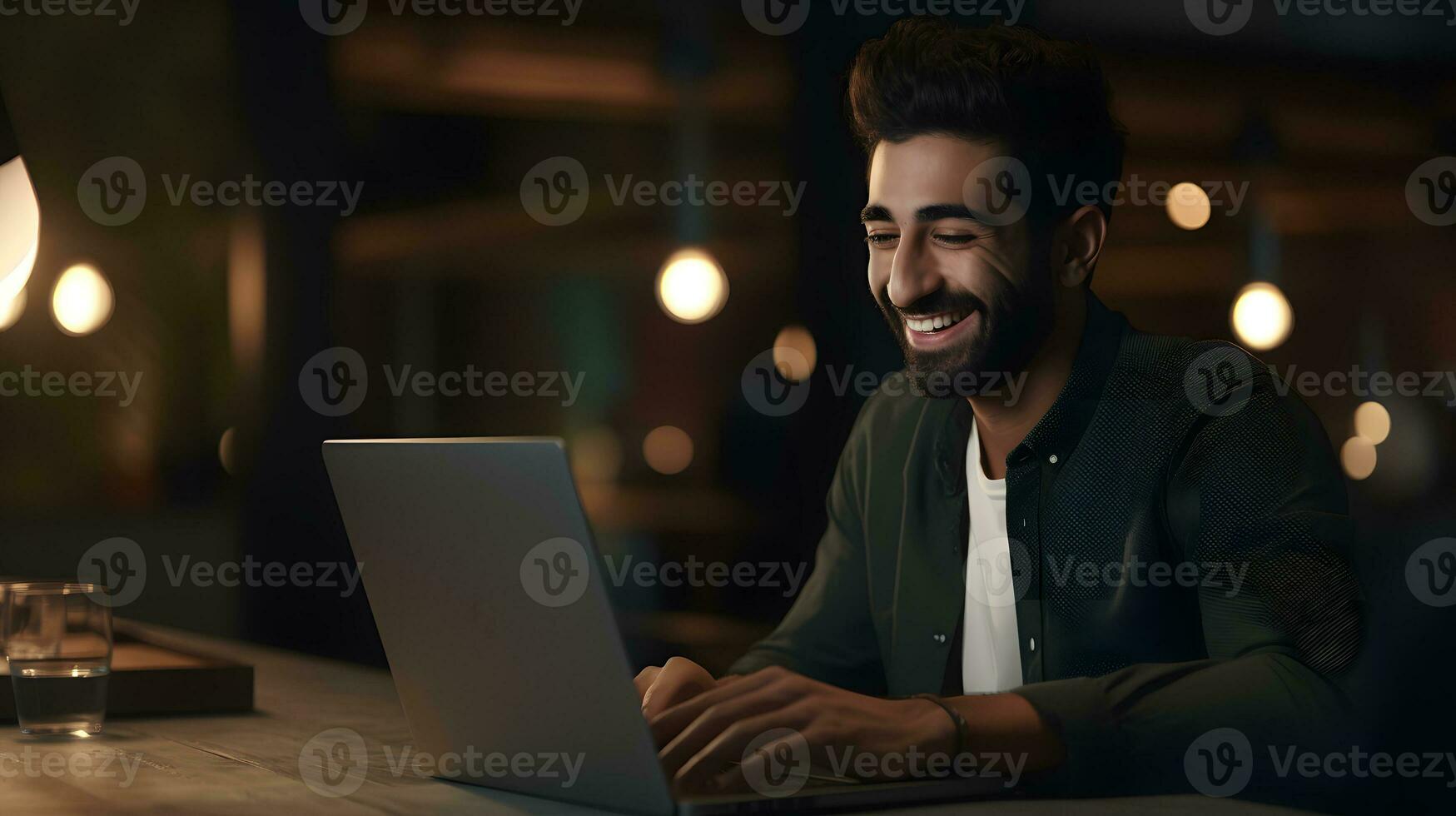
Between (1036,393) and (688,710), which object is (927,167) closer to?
(1036,393)

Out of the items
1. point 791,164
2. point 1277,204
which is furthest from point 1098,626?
point 791,164

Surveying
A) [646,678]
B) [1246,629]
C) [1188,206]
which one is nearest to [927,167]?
[1246,629]

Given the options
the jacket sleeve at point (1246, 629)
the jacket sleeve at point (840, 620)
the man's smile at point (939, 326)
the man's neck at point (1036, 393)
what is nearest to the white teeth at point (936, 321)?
the man's smile at point (939, 326)

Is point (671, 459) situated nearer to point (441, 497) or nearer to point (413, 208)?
point (413, 208)

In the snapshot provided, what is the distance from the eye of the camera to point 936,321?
81.6 inches

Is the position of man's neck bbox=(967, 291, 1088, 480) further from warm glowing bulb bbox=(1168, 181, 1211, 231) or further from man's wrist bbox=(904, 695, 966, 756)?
warm glowing bulb bbox=(1168, 181, 1211, 231)

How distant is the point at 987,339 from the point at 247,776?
3.75 feet

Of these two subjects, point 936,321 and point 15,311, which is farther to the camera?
point 15,311

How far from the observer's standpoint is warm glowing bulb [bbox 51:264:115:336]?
16.0 ft

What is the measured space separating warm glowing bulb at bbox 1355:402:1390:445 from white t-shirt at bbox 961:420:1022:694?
1.38 metres

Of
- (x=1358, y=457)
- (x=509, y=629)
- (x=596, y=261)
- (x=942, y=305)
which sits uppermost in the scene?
(x=596, y=261)

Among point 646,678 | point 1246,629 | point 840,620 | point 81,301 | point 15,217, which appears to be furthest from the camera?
point 81,301

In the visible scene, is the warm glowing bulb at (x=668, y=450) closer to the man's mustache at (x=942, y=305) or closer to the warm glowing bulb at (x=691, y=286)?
the warm glowing bulb at (x=691, y=286)

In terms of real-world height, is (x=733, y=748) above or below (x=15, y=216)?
below
